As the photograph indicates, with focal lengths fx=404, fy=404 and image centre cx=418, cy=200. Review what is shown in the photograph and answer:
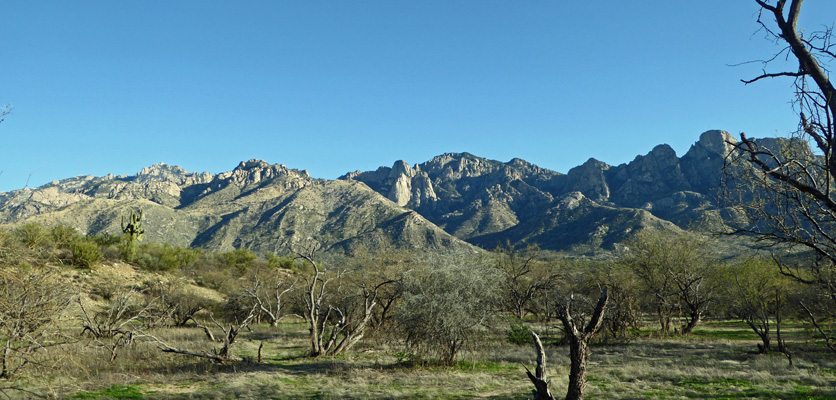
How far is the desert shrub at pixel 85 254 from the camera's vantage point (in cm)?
3572

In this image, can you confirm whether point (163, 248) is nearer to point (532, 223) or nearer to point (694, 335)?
point (694, 335)

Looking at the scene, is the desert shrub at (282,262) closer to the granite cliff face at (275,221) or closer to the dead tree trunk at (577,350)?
the granite cliff face at (275,221)

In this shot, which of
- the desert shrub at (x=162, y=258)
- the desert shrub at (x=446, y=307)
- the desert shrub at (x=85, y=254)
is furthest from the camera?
the desert shrub at (x=162, y=258)

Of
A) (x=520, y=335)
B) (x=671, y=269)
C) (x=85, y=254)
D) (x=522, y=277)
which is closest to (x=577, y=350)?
(x=520, y=335)

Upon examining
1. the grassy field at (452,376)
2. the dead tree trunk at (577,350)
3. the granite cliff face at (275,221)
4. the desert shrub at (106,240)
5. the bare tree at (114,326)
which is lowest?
the grassy field at (452,376)

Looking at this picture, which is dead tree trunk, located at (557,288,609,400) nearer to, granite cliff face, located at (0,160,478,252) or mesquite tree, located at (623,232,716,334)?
mesquite tree, located at (623,232,716,334)

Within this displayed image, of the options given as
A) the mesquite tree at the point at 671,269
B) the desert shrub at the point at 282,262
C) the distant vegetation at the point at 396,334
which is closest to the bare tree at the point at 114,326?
the distant vegetation at the point at 396,334

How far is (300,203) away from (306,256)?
465ft

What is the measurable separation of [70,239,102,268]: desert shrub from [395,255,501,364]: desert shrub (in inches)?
1358

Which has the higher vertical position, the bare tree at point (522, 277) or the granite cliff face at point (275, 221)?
the granite cliff face at point (275, 221)

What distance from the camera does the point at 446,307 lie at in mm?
15680

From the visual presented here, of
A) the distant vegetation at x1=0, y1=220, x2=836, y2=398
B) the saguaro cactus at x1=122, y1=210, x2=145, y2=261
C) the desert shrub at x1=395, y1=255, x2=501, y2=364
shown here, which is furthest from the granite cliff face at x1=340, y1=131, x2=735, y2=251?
the saguaro cactus at x1=122, y1=210, x2=145, y2=261

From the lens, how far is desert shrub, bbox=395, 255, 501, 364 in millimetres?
15602

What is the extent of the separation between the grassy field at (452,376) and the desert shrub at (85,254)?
72.9 ft
